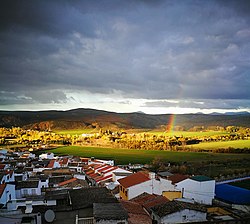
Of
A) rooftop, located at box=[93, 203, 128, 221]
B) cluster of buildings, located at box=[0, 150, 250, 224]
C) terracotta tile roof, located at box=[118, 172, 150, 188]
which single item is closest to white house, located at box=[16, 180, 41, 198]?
cluster of buildings, located at box=[0, 150, 250, 224]

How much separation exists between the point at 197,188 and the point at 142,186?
5.80 metres

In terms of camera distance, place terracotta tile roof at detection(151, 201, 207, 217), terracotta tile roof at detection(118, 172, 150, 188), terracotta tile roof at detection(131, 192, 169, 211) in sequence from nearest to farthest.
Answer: terracotta tile roof at detection(151, 201, 207, 217), terracotta tile roof at detection(131, 192, 169, 211), terracotta tile roof at detection(118, 172, 150, 188)

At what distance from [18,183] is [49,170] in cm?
1145

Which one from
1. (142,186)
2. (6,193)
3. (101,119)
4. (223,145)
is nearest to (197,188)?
(142,186)

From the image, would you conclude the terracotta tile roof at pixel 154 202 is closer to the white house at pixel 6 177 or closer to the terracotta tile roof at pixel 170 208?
the terracotta tile roof at pixel 170 208

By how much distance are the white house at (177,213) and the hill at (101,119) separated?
254ft

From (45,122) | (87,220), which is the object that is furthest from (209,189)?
(45,122)

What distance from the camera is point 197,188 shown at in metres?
24.0

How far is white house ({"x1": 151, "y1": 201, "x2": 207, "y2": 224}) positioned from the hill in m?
77.4

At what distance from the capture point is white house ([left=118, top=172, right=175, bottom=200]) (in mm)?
21000

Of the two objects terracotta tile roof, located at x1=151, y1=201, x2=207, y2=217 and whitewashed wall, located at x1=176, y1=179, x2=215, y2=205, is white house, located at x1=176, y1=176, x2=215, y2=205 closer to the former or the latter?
whitewashed wall, located at x1=176, y1=179, x2=215, y2=205

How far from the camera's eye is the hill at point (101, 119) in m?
96.9

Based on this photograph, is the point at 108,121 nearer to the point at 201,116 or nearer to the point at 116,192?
the point at 201,116

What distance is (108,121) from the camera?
124312 millimetres
